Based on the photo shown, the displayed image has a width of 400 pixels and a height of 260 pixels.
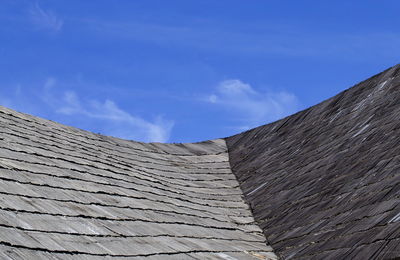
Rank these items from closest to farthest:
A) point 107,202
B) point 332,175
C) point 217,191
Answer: point 107,202
point 332,175
point 217,191

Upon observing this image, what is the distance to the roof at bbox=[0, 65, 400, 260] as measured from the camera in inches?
143

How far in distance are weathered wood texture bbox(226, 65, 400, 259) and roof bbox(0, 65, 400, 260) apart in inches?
0.6

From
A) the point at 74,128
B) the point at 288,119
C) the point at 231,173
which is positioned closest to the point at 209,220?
the point at 231,173

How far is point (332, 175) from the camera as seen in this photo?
216 inches

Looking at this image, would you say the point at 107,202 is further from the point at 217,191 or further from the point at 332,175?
the point at 217,191

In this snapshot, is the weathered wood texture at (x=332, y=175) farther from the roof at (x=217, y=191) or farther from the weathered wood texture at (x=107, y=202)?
the weathered wood texture at (x=107, y=202)

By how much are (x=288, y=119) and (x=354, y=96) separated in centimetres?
127

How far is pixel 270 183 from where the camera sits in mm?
6418

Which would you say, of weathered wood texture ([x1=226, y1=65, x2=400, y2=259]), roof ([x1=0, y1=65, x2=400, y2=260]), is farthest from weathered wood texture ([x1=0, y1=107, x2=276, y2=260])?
weathered wood texture ([x1=226, y1=65, x2=400, y2=259])

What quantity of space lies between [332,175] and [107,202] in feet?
6.84

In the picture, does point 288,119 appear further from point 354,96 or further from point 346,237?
point 346,237

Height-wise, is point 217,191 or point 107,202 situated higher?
point 217,191

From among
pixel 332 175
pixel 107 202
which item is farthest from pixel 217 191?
pixel 107 202

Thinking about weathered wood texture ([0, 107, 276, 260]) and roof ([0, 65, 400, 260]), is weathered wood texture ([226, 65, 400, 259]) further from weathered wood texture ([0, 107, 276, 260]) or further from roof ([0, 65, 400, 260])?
weathered wood texture ([0, 107, 276, 260])
